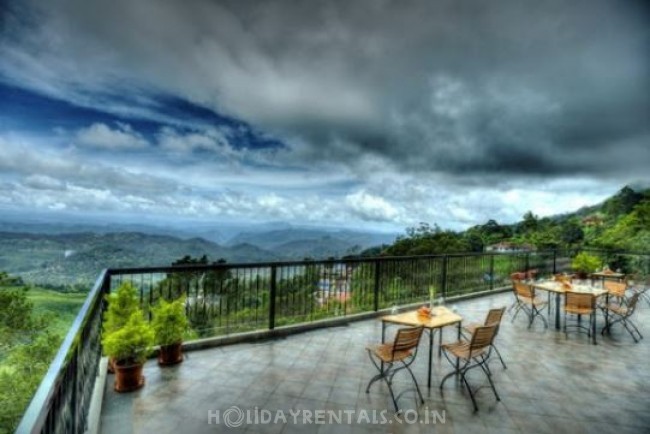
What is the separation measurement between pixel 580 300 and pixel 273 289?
18.7ft

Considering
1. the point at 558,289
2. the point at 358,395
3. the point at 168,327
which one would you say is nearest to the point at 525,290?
the point at 558,289

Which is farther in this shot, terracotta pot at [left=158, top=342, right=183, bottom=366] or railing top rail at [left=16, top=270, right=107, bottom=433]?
terracotta pot at [left=158, top=342, right=183, bottom=366]

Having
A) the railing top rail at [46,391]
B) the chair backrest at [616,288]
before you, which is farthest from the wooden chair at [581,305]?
the railing top rail at [46,391]

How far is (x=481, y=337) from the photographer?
389cm

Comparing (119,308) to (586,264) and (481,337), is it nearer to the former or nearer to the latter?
(481,337)

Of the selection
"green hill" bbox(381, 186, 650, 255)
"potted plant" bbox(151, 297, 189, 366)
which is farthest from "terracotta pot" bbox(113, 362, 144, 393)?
"green hill" bbox(381, 186, 650, 255)

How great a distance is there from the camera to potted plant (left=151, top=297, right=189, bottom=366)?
4434mm

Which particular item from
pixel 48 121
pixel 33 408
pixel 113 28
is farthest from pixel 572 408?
pixel 48 121

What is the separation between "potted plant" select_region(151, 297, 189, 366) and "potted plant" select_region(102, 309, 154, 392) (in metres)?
0.52

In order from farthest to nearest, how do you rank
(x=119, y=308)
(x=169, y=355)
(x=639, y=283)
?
(x=639, y=283) < (x=169, y=355) < (x=119, y=308)

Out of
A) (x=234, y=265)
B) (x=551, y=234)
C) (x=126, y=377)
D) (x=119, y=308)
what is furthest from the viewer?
(x=551, y=234)

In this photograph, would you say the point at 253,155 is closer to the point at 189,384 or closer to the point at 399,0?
the point at 399,0

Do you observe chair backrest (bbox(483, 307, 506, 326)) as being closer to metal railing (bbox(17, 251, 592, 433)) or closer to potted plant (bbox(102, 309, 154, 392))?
metal railing (bbox(17, 251, 592, 433))

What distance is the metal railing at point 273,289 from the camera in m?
4.12
